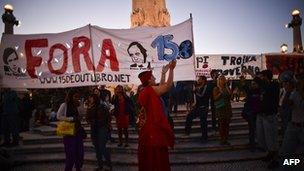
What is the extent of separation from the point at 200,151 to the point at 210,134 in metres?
1.54

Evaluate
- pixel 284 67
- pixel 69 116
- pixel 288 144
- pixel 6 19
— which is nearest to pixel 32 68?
pixel 69 116

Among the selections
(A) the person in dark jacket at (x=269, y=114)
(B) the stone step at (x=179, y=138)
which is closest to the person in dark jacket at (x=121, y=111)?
(B) the stone step at (x=179, y=138)

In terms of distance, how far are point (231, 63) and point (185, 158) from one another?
21.6 ft

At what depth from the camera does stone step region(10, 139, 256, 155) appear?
32.1 ft

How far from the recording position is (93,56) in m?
7.94

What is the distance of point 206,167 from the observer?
329 inches

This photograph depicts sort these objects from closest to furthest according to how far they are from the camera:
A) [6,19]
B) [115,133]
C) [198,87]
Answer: [198,87] < [115,133] < [6,19]

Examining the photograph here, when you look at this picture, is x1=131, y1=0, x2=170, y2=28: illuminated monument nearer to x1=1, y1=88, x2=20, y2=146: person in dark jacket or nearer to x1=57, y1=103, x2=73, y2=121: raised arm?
x1=1, y1=88, x2=20, y2=146: person in dark jacket

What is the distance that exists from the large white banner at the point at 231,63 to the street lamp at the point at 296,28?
28.5 ft

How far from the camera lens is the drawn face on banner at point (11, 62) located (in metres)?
7.71

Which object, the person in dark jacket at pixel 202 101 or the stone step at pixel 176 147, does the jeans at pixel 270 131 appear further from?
the person in dark jacket at pixel 202 101

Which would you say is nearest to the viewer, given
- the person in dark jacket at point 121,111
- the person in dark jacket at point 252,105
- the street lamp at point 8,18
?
the person in dark jacket at point 252,105

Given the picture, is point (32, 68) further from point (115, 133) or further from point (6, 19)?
point (6, 19)

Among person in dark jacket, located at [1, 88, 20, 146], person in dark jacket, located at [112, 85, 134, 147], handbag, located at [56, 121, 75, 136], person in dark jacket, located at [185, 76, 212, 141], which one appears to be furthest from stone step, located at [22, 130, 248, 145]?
handbag, located at [56, 121, 75, 136]
